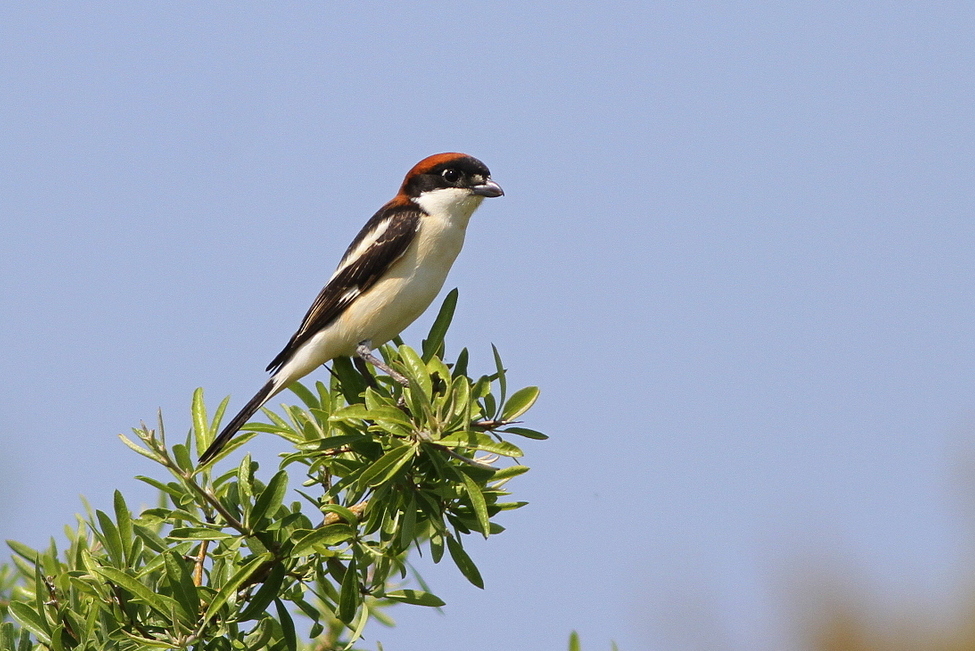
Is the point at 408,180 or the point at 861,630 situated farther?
the point at 408,180

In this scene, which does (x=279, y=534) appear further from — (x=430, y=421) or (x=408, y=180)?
(x=408, y=180)

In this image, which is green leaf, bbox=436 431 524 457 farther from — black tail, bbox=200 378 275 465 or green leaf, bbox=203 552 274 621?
black tail, bbox=200 378 275 465

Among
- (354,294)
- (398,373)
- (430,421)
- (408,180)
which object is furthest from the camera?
(408,180)

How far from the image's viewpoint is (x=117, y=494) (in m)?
3.37

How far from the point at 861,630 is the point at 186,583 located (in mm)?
2181

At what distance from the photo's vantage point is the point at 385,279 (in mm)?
5203

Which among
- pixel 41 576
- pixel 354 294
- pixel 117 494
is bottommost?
pixel 41 576

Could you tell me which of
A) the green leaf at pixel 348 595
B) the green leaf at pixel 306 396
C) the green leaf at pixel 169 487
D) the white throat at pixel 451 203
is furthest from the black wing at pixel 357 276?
the green leaf at pixel 348 595

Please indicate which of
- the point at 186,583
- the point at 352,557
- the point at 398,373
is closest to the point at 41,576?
the point at 186,583

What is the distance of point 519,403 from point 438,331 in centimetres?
68

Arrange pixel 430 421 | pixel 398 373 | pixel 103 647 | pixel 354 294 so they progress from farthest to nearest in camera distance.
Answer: pixel 354 294 → pixel 398 373 → pixel 430 421 → pixel 103 647

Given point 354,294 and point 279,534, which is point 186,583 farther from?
point 354,294

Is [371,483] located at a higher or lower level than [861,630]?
higher

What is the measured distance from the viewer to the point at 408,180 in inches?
229
